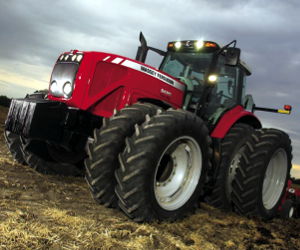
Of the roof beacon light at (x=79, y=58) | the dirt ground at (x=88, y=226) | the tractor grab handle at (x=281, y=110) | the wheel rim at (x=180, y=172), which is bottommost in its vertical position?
the dirt ground at (x=88, y=226)

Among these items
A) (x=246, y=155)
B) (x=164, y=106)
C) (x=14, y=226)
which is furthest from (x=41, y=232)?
(x=246, y=155)

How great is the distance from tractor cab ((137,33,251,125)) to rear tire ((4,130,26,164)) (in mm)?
2554

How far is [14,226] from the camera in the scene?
2535mm

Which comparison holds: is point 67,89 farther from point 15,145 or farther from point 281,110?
point 281,110

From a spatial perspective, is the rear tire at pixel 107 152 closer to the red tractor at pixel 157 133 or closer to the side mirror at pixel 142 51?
the red tractor at pixel 157 133

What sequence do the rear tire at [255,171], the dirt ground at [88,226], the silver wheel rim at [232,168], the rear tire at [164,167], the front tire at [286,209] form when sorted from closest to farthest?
the dirt ground at [88,226] < the rear tire at [164,167] < the rear tire at [255,171] < the silver wheel rim at [232,168] < the front tire at [286,209]

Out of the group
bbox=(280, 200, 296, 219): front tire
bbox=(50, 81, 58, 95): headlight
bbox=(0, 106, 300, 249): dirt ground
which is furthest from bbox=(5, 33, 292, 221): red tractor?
bbox=(280, 200, 296, 219): front tire

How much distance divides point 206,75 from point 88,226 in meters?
2.83

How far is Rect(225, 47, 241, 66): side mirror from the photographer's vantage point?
4.18 metres

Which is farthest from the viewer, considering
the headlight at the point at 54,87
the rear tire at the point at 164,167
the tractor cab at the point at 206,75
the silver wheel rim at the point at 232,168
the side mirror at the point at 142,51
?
the side mirror at the point at 142,51

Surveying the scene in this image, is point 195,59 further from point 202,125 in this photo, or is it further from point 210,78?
point 202,125

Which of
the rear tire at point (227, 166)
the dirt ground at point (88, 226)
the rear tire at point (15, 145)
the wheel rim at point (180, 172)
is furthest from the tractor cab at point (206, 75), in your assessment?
the rear tire at point (15, 145)

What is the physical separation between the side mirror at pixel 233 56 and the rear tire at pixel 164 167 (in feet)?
3.54

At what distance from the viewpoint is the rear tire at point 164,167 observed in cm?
303
